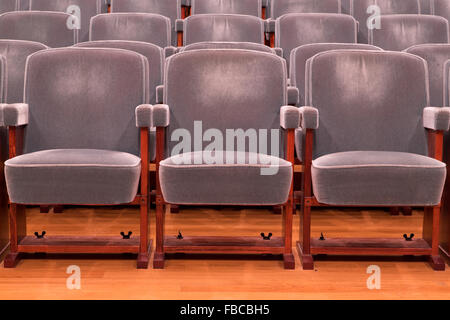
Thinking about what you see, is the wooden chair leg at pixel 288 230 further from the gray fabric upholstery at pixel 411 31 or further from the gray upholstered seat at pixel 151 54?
the gray fabric upholstery at pixel 411 31

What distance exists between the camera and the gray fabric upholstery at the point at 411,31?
3.65 feet

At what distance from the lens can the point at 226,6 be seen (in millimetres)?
1288

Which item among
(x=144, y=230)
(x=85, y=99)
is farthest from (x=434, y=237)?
(x=85, y=99)

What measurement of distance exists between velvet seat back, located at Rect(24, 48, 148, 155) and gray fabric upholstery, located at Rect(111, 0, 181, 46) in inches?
23.8

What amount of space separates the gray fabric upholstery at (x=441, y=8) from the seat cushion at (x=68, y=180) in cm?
112

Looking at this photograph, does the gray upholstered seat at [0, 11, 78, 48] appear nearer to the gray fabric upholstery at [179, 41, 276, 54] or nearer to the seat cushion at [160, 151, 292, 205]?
the gray fabric upholstery at [179, 41, 276, 54]

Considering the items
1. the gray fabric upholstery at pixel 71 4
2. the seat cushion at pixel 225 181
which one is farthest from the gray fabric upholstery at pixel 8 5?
the seat cushion at pixel 225 181

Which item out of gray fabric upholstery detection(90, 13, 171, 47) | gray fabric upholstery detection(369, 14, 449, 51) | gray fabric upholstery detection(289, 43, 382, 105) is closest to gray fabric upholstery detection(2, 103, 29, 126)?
gray fabric upholstery detection(289, 43, 382, 105)

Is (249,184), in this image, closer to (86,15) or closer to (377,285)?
(377,285)

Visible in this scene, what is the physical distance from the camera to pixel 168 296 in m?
0.50

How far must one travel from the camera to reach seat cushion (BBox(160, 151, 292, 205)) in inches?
21.5

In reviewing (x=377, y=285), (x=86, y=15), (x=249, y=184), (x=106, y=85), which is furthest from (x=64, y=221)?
(x=86, y=15)

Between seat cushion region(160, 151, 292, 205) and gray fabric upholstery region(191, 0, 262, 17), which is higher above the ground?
gray fabric upholstery region(191, 0, 262, 17)

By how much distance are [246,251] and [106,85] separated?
0.28 meters
